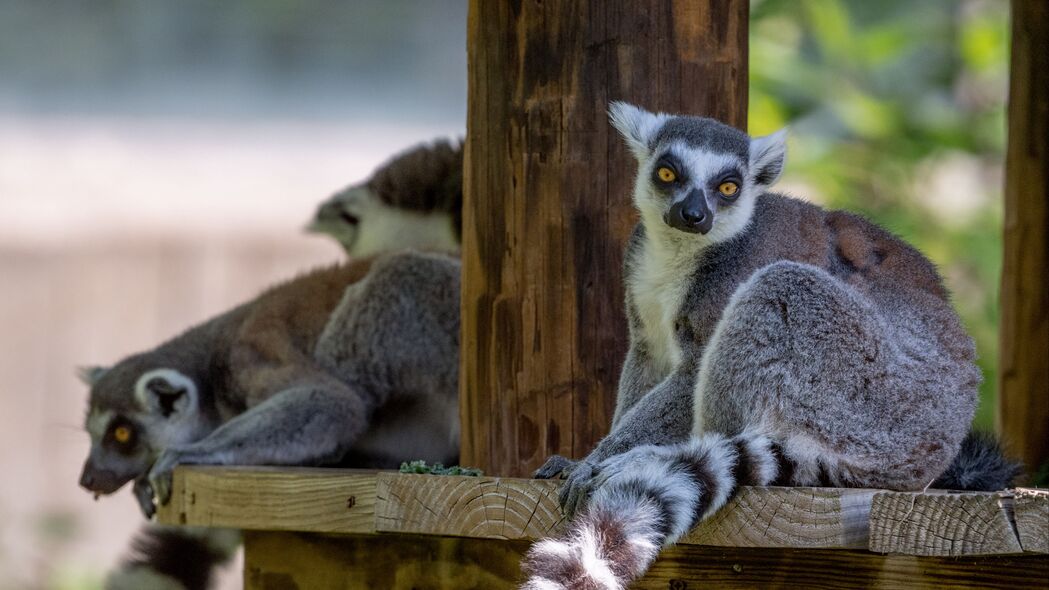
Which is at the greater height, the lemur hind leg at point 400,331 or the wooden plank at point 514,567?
the lemur hind leg at point 400,331

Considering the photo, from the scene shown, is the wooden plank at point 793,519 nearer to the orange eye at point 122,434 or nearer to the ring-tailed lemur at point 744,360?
the ring-tailed lemur at point 744,360

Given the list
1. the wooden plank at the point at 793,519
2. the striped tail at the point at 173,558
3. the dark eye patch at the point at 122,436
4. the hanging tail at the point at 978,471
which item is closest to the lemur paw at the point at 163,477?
the striped tail at the point at 173,558

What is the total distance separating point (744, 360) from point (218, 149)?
8.39m

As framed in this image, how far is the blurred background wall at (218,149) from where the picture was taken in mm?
10398

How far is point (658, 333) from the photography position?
389 cm

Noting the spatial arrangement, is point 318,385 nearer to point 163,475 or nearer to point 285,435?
point 285,435

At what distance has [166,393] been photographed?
6.01 m

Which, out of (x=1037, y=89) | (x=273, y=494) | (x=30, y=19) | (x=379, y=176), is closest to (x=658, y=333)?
(x=273, y=494)

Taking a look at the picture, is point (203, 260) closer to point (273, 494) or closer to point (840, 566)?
point (273, 494)

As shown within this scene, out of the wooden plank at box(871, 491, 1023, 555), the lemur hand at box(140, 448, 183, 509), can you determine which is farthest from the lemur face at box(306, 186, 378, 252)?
the wooden plank at box(871, 491, 1023, 555)

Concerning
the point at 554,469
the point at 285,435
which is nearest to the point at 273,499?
the point at 285,435

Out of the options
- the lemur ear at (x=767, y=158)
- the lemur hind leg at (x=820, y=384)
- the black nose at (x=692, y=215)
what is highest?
the lemur ear at (x=767, y=158)

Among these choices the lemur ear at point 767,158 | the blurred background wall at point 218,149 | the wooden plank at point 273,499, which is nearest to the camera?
the lemur ear at point 767,158

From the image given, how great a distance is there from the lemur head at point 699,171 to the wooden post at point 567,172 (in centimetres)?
39
